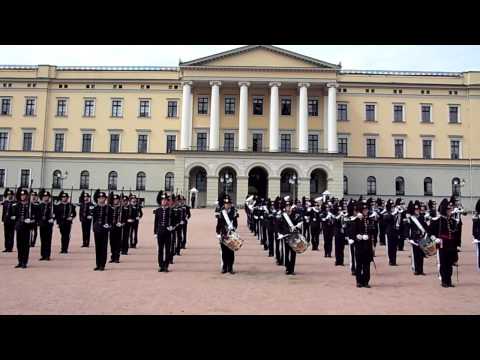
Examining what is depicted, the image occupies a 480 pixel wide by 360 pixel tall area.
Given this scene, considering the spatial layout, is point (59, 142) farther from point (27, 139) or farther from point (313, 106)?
point (313, 106)

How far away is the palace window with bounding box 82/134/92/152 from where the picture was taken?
55.2 meters

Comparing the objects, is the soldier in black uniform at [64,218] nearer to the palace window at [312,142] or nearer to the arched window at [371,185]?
the palace window at [312,142]

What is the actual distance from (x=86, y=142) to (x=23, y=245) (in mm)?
46262

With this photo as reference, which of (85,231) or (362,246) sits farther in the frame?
(85,231)

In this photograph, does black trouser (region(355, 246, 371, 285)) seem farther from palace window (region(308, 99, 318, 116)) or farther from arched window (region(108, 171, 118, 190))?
arched window (region(108, 171, 118, 190))

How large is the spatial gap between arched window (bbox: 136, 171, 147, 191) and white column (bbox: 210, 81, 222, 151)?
424 inches

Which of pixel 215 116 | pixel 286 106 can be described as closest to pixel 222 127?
pixel 215 116

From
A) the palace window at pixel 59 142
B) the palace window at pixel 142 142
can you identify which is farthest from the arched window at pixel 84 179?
the palace window at pixel 142 142

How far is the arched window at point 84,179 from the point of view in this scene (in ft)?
178

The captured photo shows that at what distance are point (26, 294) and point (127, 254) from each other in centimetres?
680

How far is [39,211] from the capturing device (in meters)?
13.2

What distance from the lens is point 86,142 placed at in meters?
55.4

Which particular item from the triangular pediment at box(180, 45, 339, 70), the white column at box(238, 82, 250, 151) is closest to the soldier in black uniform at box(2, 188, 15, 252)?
the white column at box(238, 82, 250, 151)

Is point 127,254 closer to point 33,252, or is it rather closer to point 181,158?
point 33,252
